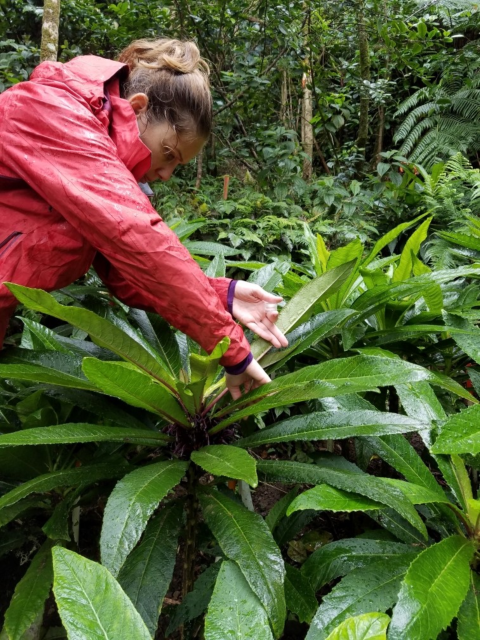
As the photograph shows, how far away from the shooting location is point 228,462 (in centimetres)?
76

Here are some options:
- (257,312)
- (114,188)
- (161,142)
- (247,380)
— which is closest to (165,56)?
(161,142)

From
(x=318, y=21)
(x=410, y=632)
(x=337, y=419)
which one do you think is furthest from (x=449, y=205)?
(x=410, y=632)

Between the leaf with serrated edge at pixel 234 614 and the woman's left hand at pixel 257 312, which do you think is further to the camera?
the woman's left hand at pixel 257 312

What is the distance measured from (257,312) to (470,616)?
2.34 ft

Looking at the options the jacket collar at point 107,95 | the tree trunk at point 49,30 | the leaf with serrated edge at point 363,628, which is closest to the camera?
the leaf with serrated edge at point 363,628

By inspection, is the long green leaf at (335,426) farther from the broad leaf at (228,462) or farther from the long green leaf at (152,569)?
the long green leaf at (152,569)

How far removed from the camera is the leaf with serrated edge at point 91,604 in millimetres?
474

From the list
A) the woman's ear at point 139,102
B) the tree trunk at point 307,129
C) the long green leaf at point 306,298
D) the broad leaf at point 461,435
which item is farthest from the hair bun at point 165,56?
Answer: the tree trunk at point 307,129

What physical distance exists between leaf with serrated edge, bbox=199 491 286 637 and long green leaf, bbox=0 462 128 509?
208 mm

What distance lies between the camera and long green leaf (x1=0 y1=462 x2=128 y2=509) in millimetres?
787

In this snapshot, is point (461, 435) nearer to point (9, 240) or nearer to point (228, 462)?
point (228, 462)

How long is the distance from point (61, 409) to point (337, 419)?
76 cm

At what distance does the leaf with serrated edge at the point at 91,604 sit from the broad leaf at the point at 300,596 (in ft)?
1.46

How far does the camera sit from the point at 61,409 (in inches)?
47.4
